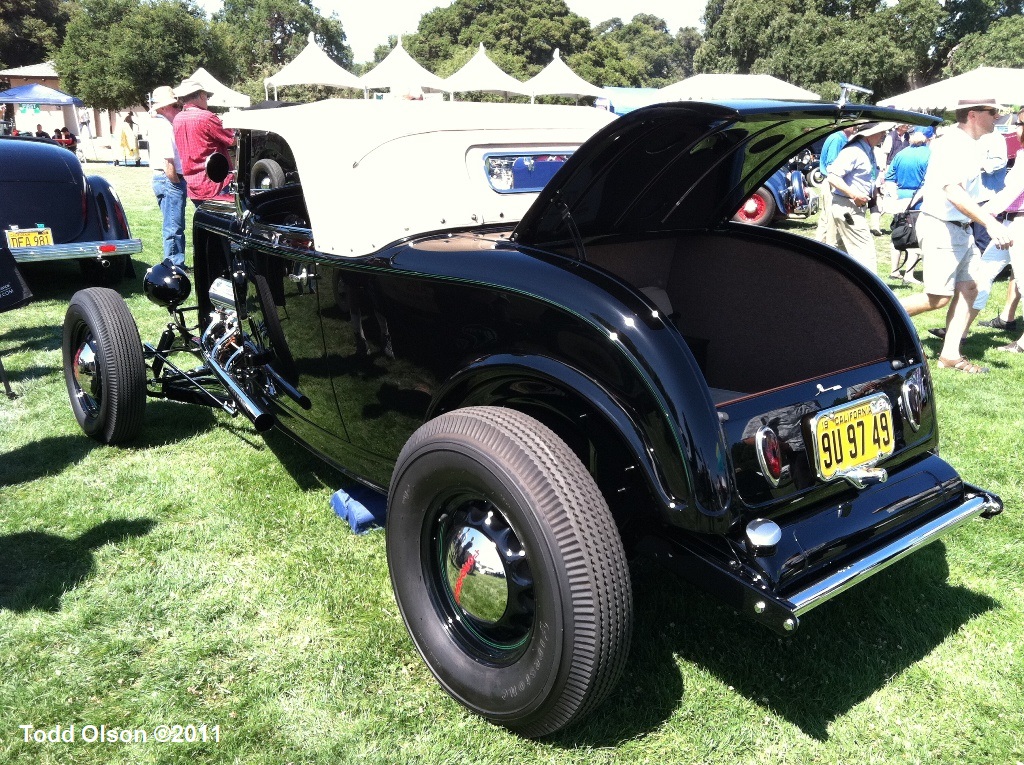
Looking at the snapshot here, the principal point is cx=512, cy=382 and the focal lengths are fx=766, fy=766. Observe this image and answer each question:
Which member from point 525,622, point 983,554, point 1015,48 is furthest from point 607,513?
point 1015,48

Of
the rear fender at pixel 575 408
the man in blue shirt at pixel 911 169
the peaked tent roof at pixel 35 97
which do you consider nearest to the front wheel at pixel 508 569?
the rear fender at pixel 575 408

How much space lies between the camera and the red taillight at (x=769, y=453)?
2.12 meters

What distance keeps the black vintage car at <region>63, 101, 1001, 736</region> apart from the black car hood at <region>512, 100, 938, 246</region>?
0.01 m

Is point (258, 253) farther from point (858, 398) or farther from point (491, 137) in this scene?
point (858, 398)

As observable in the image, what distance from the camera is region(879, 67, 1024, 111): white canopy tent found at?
16625mm

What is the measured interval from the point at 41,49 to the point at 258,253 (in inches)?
2273

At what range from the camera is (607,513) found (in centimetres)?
197

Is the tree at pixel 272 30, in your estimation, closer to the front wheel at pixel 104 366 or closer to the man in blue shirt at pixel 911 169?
the man in blue shirt at pixel 911 169

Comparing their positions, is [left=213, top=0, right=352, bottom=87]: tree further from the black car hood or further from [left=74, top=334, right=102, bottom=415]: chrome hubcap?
the black car hood

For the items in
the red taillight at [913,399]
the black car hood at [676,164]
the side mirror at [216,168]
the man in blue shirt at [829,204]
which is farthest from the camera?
the man in blue shirt at [829,204]

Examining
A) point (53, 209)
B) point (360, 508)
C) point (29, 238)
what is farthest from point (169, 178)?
point (360, 508)

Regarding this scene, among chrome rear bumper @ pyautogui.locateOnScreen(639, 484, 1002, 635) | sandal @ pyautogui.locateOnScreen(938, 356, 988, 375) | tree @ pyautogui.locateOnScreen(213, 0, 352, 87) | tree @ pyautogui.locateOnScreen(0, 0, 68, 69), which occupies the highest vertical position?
tree @ pyautogui.locateOnScreen(213, 0, 352, 87)

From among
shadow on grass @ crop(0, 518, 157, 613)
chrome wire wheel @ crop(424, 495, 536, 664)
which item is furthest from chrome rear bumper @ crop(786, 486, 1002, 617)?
shadow on grass @ crop(0, 518, 157, 613)

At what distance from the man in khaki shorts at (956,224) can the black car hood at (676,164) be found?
2921 millimetres
